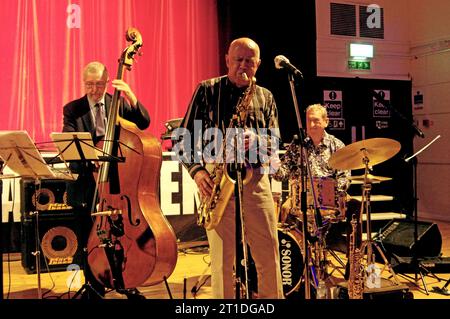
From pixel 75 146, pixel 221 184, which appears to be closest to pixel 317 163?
pixel 221 184

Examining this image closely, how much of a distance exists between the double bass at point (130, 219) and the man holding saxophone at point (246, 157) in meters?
0.54

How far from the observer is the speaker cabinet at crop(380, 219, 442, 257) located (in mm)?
4996

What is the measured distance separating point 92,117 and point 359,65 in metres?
5.62

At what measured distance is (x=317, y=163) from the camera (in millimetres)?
4703

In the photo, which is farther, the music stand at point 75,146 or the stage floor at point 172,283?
the stage floor at point 172,283

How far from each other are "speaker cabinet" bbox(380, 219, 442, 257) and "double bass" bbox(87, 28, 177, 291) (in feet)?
8.93

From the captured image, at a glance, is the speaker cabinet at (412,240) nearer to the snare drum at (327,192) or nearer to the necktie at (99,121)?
the snare drum at (327,192)

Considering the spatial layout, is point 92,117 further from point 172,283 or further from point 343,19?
point 343,19

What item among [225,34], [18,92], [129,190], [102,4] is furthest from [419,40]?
[129,190]

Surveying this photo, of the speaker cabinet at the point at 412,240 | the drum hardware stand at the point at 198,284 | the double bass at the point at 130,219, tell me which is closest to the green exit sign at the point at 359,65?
the speaker cabinet at the point at 412,240

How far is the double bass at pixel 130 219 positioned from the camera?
3.20 m

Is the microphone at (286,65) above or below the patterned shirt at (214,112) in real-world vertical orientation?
above

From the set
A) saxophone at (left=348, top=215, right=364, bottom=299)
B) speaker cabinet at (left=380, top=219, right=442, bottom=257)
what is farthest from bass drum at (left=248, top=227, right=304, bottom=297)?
speaker cabinet at (left=380, top=219, right=442, bottom=257)

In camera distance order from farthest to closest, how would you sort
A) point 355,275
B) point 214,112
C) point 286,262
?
1. point 286,262
2. point 355,275
3. point 214,112
